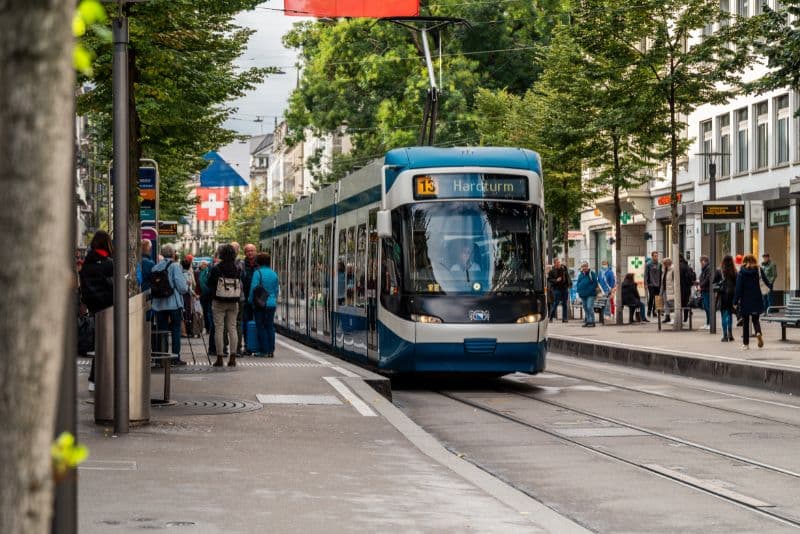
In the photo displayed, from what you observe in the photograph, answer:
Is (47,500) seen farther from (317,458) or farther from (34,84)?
(317,458)

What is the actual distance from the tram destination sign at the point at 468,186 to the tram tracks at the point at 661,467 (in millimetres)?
2663

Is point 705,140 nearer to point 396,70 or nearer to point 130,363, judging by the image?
point 396,70

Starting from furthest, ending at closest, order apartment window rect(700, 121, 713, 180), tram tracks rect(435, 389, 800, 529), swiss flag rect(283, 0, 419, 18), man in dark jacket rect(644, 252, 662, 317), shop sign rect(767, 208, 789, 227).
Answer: apartment window rect(700, 121, 713, 180) < shop sign rect(767, 208, 789, 227) < man in dark jacket rect(644, 252, 662, 317) < swiss flag rect(283, 0, 419, 18) < tram tracks rect(435, 389, 800, 529)

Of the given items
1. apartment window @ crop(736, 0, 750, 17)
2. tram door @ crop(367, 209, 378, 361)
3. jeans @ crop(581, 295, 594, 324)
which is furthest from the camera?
apartment window @ crop(736, 0, 750, 17)

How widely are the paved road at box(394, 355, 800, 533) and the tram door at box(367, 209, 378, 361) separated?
0.71 metres

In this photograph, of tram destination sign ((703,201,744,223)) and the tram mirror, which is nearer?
the tram mirror

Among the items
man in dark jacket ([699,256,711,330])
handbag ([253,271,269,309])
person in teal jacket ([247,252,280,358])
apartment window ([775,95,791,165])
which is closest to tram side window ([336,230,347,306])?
person in teal jacket ([247,252,280,358])

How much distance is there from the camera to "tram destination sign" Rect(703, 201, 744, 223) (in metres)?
29.7

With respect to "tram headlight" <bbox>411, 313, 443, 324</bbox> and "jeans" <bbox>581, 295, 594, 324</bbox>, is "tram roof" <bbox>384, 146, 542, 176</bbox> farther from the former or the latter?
"jeans" <bbox>581, 295, 594, 324</bbox>

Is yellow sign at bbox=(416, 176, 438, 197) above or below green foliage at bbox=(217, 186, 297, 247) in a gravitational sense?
below

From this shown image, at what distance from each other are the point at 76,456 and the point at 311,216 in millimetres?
27770

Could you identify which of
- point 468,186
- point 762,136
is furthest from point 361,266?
point 762,136

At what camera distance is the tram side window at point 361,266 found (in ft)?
72.1

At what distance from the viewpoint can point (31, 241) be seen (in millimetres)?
Result: 2582
